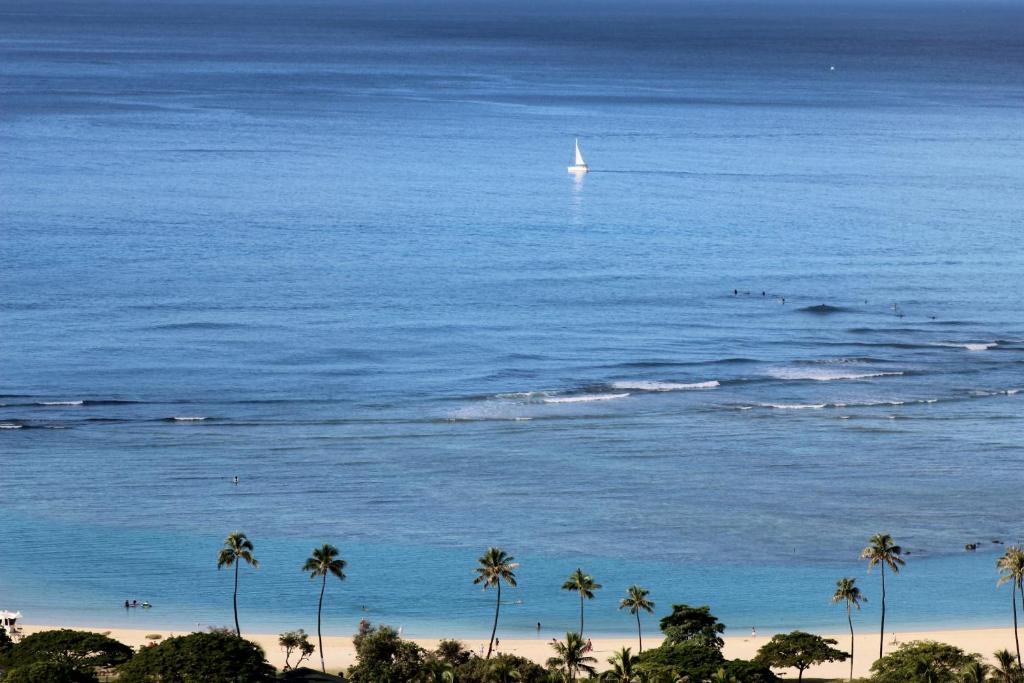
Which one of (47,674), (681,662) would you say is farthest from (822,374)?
(47,674)

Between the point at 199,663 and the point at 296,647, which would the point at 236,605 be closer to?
the point at 296,647

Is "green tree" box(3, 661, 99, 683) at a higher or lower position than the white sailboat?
lower

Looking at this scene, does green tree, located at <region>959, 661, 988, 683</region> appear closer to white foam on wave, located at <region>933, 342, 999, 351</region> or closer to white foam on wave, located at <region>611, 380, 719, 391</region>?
white foam on wave, located at <region>611, 380, 719, 391</region>

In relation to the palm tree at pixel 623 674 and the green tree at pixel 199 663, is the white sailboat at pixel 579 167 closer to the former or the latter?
the green tree at pixel 199 663

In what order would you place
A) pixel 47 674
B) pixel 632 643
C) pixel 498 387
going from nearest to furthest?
pixel 47 674 → pixel 632 643 → pixel 498 387

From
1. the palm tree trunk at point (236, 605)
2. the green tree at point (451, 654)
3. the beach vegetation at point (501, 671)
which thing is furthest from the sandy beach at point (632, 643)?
the beach vegetation at point (501, 671)

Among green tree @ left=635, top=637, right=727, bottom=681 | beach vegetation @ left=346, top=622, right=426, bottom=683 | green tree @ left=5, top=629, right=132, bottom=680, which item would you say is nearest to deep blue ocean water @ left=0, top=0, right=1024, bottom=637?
beach vegetation @ left=346, top=622, right=426, bottom=683
